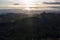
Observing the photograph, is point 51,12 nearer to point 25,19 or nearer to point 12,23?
point 25,19

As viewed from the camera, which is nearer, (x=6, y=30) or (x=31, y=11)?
(x=6, y=30)

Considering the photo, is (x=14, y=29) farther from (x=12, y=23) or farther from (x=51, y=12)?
(x=51, y=12)

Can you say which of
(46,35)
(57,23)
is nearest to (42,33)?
(46,35)

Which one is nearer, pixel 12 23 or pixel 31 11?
pixel 12 23

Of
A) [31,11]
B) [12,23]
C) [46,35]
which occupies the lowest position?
[46,35]

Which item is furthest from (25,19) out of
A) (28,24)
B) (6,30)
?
(6,30)

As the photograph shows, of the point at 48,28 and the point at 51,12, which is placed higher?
the point at 51,12
